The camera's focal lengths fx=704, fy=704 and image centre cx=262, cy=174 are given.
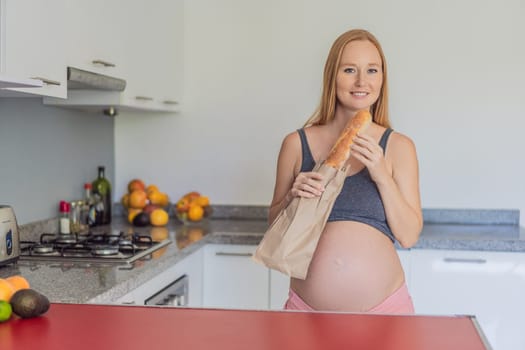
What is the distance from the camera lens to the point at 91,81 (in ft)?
7.51

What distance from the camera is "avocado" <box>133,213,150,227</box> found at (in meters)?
3.13

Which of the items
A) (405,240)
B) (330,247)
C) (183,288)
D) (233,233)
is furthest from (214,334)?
Result: (233,233)

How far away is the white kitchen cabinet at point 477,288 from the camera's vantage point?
272 centimetres

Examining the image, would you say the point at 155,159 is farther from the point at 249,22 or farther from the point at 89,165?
the point at 249,22

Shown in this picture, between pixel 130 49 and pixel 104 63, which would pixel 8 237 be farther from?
→ pixel 130 49

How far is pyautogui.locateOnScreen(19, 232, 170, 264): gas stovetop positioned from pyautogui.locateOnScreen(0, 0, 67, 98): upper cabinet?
0.54 meters

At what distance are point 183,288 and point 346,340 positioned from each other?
1.38 m

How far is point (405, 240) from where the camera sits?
185 centimetres

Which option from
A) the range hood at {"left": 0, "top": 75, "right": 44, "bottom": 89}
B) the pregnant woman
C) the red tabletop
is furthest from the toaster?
the pregnant woman

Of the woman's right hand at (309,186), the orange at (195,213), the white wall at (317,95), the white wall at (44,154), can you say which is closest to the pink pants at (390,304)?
the woman's right hand at (309,186)

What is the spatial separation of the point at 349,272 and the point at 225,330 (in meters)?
0.56

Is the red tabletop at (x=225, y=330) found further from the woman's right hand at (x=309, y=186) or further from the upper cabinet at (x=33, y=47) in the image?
the upper cabinet at (x=33, y=47)

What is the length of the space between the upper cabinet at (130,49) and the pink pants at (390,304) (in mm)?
1011

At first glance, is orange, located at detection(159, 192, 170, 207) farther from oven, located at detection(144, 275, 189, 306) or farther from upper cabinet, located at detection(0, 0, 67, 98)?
upper cabinet, located at detection(0, 0, 67, 98)
